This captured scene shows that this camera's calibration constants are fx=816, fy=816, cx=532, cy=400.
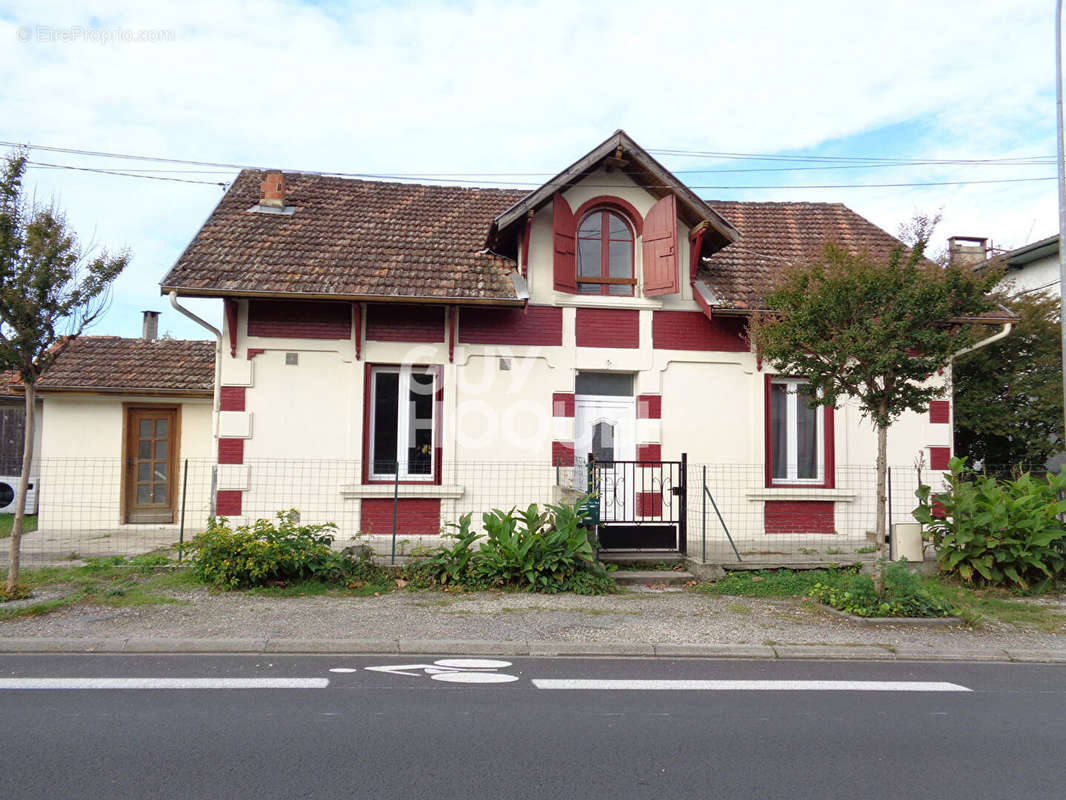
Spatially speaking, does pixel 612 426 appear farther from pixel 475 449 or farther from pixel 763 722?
pixel 763 722

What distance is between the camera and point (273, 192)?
13.6 metres

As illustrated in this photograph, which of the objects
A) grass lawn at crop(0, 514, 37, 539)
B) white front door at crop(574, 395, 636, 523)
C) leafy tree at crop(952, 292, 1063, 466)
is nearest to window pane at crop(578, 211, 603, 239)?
white front door at crop(574, 395, 636, 523)

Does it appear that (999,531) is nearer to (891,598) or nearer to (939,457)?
(891,598)

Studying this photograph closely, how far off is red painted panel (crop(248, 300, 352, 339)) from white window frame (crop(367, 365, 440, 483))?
2.70 ft

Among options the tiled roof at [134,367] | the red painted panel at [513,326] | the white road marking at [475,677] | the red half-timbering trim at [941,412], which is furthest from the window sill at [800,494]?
the tiled roof at [134,367]

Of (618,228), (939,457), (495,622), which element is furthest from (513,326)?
(939,457)

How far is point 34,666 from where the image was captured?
6.41 m

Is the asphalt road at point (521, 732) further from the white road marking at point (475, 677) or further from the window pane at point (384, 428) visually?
the window pane at point (384, 428)

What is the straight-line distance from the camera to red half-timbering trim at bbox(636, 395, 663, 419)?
493 inches

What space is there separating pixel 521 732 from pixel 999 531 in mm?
7284

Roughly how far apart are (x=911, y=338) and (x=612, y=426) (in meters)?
5.21

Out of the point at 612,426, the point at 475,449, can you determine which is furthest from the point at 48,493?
the point at 612,426

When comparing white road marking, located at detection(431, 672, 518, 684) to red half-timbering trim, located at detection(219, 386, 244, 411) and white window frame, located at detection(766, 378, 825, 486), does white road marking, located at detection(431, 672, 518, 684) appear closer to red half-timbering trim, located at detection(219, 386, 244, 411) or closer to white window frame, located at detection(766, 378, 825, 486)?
red half-timbering trim, located at detection(219, 386, 244, 411)

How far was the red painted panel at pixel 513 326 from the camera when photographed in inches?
483
